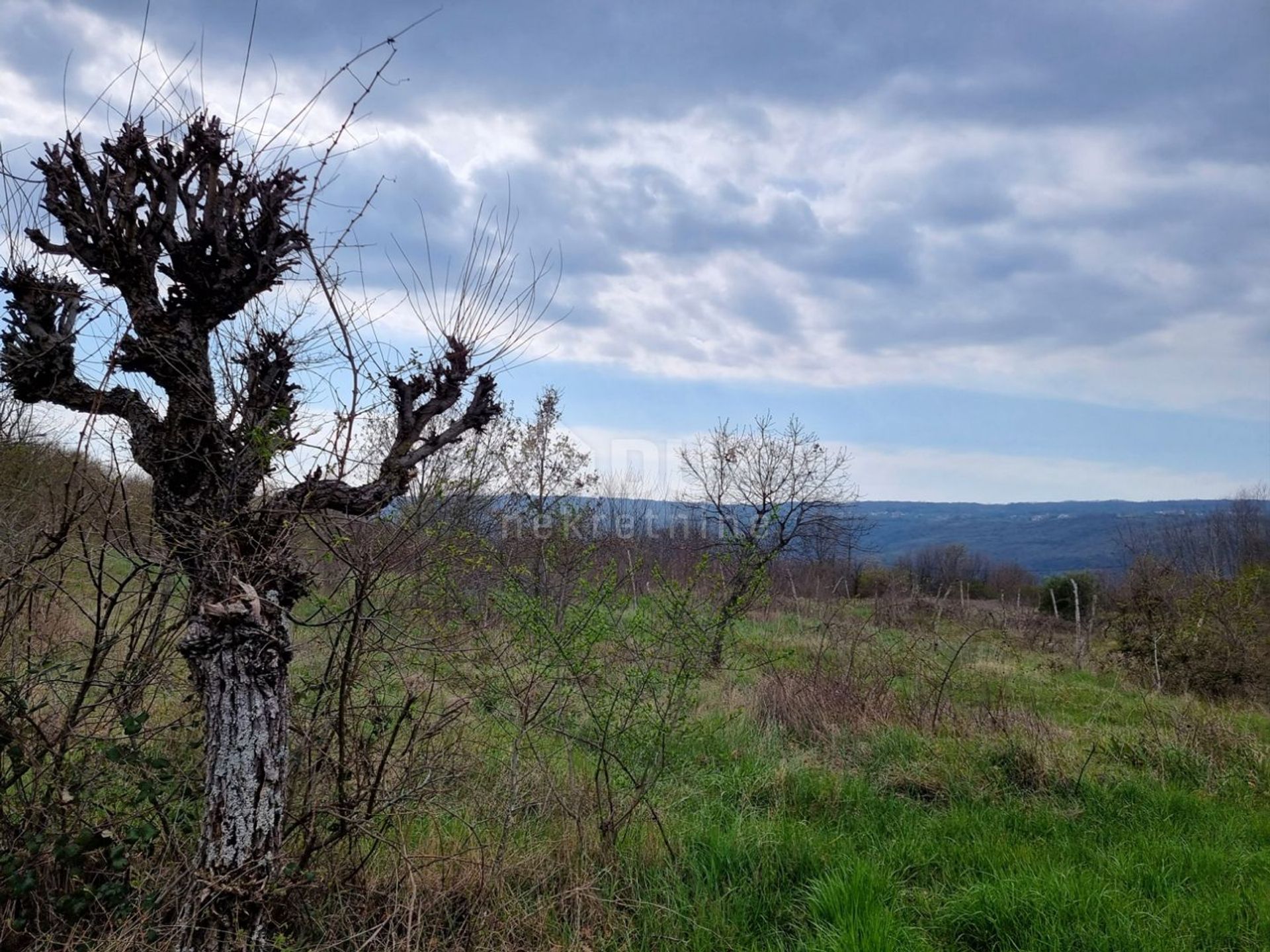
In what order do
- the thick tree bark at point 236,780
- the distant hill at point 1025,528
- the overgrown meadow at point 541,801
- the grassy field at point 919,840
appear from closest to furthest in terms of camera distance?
the thick tree bark at point 236,780 → the overgrown meadow at point 541,801 → the grassy field at point 919,840 → the distant hill at point 1025,528

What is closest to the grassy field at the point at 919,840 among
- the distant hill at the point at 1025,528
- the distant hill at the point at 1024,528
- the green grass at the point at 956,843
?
the green grass at the point at 956,843

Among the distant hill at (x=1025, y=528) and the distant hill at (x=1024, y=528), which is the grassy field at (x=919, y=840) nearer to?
the distant hill at (x=1025, y=528)

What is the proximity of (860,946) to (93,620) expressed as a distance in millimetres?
3698

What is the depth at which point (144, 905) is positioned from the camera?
9.93 feet

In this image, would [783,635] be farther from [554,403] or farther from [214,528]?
[214,528]

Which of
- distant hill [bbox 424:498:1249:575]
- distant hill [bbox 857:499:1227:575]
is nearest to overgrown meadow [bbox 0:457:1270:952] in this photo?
distant hill [bbox 424:498:1249:575]

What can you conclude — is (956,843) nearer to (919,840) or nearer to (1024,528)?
(919,840)

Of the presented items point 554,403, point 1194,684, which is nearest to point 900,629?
point 1194,684

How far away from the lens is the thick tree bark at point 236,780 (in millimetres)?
2826

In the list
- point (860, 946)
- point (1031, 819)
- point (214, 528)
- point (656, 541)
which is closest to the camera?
point (214, 528)

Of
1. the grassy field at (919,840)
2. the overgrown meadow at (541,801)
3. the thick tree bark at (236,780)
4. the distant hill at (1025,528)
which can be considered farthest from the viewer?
the distant hill at (1025,528)

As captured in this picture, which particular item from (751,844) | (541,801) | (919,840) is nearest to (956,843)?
(919,840)

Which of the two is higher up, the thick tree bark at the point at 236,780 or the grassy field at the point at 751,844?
the thick tree bark at the point at 236,780

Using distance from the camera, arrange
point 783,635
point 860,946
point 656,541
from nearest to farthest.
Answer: point 860,946, point 783,635, point 656,541
